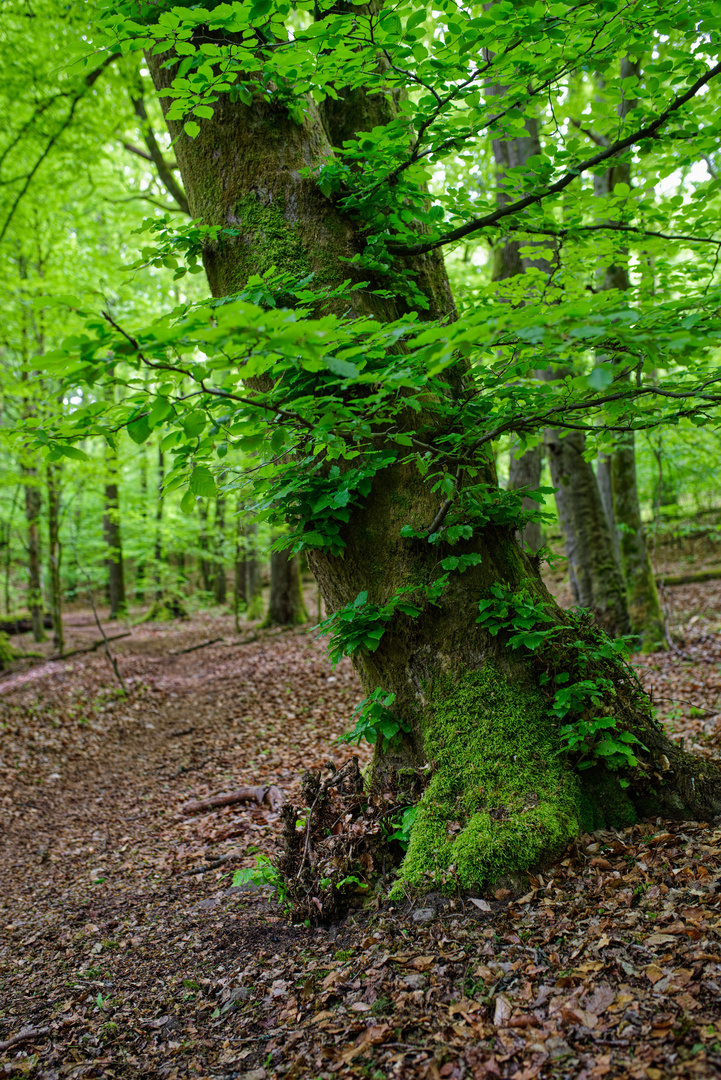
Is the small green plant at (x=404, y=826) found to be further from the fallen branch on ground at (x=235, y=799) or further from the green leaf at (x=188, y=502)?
the fallen branch on ground at (x=235, y=799)

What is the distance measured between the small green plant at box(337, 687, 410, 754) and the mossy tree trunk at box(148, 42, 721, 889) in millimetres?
74

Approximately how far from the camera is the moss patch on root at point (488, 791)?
2.50 m

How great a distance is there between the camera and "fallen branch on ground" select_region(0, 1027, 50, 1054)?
90.2 inches

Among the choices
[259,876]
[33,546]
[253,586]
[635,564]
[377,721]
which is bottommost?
[259,876]

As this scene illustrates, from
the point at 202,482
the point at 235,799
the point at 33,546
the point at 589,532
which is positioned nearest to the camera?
the point at 202,482

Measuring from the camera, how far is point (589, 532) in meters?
7.42

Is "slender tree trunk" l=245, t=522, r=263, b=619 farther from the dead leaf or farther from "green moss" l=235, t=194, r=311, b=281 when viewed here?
the dead leaf

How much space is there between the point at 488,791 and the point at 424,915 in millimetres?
580

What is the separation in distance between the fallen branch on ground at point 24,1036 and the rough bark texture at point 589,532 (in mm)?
6608

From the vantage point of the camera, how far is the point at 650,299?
10.4 feet

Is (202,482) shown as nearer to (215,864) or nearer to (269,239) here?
(269,239)

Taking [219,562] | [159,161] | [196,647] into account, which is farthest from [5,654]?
[219,562]

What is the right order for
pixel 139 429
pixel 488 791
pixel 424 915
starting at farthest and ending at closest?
pixel 488 791 < pixel 424 915 < pixel 139 429

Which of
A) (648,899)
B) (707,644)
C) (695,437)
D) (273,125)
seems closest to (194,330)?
(273,125)
